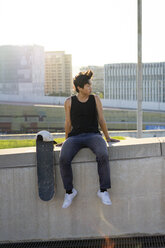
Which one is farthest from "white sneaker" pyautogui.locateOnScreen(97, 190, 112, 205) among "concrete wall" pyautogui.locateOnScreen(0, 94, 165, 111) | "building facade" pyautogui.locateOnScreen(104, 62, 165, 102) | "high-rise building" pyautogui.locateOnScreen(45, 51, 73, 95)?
"high-rise building" pyautogui.locateOnScreen(45, 51, 73, 95)

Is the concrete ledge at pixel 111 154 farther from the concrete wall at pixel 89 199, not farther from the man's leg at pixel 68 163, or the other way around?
the man's leg at pixel 68 163

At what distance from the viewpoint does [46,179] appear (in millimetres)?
4012

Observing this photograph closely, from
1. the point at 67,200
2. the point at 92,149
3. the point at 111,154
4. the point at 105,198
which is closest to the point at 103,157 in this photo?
the point at 92,149

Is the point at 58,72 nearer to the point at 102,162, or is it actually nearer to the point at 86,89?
the point at 86,89

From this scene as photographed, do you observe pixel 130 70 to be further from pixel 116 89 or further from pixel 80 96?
pixel 80 96

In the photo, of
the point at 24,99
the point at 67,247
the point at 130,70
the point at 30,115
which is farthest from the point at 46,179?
the point at 130,70

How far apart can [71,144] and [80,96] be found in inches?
24.2

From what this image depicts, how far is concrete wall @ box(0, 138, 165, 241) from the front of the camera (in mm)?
4145

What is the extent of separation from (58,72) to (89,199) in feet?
627

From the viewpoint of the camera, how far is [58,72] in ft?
632

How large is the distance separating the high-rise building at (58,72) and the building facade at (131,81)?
49.4 metres

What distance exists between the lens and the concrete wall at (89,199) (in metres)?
4.14

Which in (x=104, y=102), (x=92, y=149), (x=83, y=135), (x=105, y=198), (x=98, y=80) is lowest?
(x=104, y=102)

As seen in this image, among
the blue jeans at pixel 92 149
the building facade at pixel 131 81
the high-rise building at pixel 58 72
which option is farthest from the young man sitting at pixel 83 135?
the high-rise building at pixel 58 72
